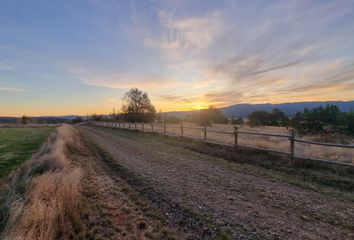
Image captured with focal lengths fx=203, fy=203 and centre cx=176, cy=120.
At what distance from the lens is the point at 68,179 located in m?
5.19

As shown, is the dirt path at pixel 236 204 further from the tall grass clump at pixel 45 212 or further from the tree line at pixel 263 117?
the tree line at pixel 263 117

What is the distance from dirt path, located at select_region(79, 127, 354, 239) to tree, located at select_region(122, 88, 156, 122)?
53.3m

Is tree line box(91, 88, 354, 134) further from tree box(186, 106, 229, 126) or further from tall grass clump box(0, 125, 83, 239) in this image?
tall grass clump box(0, 125, 83, 239)

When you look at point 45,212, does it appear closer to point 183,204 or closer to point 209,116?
point 183,204

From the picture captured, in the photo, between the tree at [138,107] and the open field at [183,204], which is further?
the tree at [138,107]

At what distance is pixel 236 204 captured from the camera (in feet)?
15.2

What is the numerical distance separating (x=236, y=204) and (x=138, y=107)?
2320 inches

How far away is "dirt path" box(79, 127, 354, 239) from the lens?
3.61 metres

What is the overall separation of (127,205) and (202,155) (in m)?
6.06

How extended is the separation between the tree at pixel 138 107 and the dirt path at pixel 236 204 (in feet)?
175

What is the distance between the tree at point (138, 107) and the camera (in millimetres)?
60219

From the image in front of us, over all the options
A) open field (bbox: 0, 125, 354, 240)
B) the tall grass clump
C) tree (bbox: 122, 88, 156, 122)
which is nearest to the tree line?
tree (bbox: 122, 88, 156, 122)

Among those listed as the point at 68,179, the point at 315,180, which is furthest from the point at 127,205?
the point at 315,180

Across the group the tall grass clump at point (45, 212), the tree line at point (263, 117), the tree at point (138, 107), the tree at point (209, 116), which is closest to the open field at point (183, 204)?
the tall grass clump at point (45, 212)
